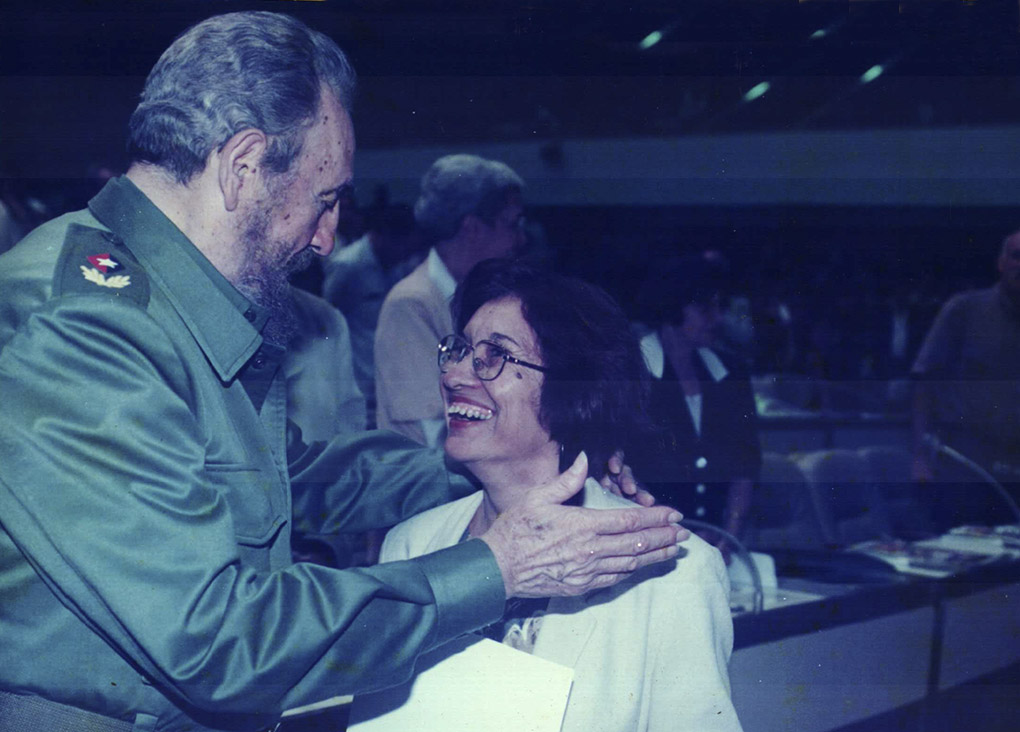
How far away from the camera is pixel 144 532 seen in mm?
1042

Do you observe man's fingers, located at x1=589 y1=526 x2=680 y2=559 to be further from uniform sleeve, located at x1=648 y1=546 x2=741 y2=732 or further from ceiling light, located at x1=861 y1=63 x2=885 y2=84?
ceiling light, located at x1=861 y1=63 x2=885 y2=84

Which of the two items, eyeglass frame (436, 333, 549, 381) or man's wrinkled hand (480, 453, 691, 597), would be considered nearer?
man's wrinkled hand (480, 453, 691, 597)

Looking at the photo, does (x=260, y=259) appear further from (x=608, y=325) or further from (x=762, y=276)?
(x=762, y=276)

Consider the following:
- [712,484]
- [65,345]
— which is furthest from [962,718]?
[65,345]

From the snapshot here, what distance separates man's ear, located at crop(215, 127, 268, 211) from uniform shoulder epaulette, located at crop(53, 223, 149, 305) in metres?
→ 0.15

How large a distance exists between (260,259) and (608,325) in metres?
0.82

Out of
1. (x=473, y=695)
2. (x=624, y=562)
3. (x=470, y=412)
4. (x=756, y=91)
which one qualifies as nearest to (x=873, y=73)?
(x=756, y=91)

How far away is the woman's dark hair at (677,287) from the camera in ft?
10.3

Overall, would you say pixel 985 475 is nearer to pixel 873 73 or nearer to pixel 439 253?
pixel 873 73

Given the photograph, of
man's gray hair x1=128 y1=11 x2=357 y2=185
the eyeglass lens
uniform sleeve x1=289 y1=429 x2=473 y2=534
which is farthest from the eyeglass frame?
man's gray hair x1=128 y1=11 x2=357 y2=185

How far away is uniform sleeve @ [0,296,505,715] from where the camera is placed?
104 centimetres

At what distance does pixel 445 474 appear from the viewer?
1944mm

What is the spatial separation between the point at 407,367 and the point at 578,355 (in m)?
1.00

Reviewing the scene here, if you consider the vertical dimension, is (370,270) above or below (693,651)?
above
